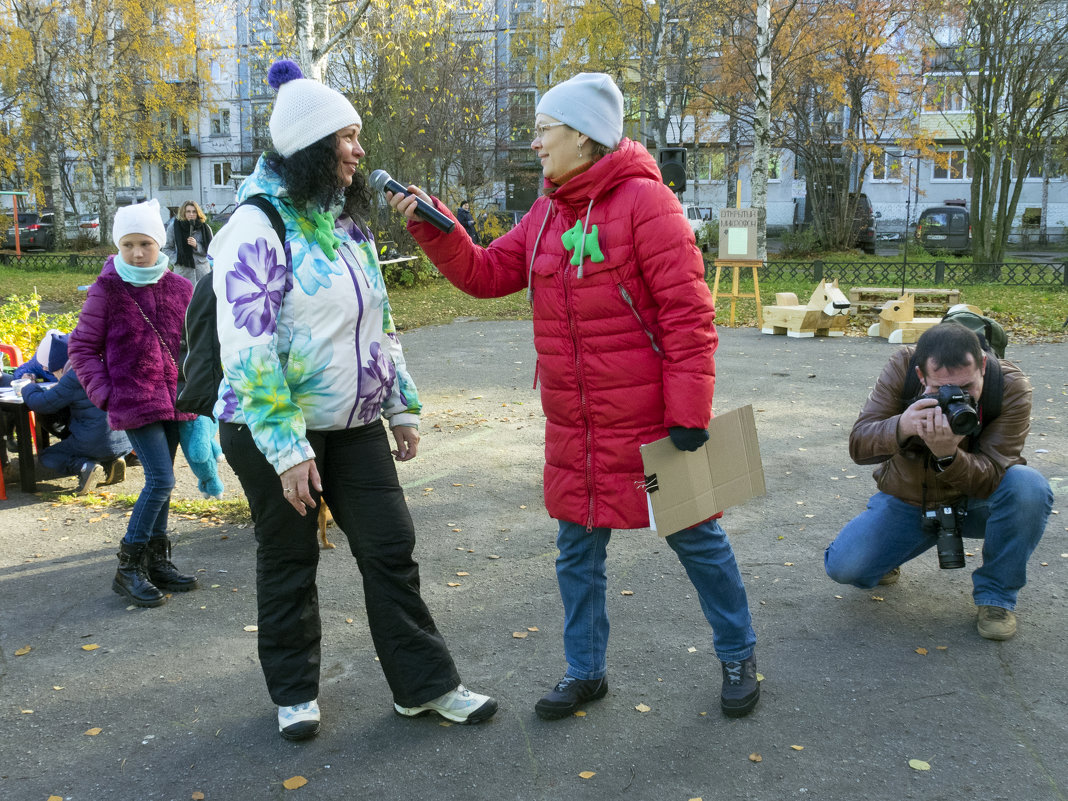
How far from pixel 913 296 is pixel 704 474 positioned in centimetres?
1195

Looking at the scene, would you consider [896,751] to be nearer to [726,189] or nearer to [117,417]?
[117,417]

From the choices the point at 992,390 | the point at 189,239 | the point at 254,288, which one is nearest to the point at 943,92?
the point at 189,239

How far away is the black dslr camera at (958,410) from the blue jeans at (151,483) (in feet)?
10.5

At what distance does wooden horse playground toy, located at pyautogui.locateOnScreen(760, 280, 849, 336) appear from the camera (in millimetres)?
13500

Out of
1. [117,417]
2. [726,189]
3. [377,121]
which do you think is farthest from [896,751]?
[726,189]

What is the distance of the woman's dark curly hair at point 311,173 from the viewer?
2947 millimetres

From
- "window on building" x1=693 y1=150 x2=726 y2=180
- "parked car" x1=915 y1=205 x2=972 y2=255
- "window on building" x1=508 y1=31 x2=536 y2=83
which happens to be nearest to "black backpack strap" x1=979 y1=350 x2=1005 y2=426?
"parked car" x1=915 y1=205 x2=972 y2=255

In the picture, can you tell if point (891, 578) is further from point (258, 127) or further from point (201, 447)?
point (258, 127)

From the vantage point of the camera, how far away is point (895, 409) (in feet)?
12.8

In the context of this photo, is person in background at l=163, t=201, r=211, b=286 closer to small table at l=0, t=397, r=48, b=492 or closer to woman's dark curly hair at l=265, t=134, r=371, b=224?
small table at l=0, t=397, r=48, b=492

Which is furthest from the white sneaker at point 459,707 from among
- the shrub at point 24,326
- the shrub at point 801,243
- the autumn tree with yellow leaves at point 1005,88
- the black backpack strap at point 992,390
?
the shrub at point 801,243

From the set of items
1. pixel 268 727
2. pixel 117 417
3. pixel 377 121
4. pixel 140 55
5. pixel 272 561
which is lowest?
pixel 268 727

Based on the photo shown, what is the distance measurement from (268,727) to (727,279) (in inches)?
794

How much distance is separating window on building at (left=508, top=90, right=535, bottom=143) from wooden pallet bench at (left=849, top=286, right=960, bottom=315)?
19252 mm
